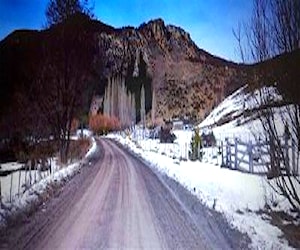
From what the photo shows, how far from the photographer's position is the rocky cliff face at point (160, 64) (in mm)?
11711

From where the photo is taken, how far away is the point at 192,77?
551 inches

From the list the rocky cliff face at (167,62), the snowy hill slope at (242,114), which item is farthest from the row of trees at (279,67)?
the rocky cliff face at (167,62)

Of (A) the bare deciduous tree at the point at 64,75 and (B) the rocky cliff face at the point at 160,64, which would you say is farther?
(A) the bare deciduous tree at the point at 64,75

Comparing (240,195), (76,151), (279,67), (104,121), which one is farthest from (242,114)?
(279,67)

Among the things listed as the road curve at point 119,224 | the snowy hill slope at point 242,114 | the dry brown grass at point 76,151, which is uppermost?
the snowy hill slope at point 242,114

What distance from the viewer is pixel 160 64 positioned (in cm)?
1355

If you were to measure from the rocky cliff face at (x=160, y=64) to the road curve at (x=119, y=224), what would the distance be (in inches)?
133

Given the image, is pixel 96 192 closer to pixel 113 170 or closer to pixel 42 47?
pixel 113 170

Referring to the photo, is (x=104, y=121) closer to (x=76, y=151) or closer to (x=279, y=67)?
(x=76, y=151)

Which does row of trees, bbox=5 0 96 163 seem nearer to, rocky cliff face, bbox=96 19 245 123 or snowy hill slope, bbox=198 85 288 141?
rocky cliff face, bbox=96 19 245 123

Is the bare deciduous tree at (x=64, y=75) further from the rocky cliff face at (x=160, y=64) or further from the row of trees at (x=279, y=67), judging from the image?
the row of trees at (x=279, y=67)

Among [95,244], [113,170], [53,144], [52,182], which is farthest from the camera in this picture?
[53,144]

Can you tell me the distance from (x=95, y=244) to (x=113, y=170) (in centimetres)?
966

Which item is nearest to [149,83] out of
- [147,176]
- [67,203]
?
[147,176]
